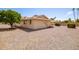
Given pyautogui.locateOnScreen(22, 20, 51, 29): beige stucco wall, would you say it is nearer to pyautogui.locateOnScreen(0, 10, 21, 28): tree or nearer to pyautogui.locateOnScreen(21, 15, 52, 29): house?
pyautogui.locateOnScreen(21, 15, 52, 29): house

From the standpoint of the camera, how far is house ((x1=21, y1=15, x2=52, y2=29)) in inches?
111

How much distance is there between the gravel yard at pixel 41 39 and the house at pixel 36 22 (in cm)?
9

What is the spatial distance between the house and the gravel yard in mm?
89

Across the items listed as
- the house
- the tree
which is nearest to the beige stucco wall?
the house

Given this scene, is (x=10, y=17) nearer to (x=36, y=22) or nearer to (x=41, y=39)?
(x=36, y=22)

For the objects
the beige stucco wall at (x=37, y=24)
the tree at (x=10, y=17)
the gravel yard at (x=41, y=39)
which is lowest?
the gravel yard at (x=41, y=39)

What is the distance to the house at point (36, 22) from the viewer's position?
9.27 feet

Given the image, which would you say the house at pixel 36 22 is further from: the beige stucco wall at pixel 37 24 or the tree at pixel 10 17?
the tree at pixel 10 17

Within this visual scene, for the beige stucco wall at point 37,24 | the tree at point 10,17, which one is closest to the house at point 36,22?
the beige stucco wall at point 37,24

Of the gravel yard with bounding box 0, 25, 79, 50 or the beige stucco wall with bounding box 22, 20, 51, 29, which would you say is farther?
the beige stucco wall with bounding box 22, 20, 51, 29

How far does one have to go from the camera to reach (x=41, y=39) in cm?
278
